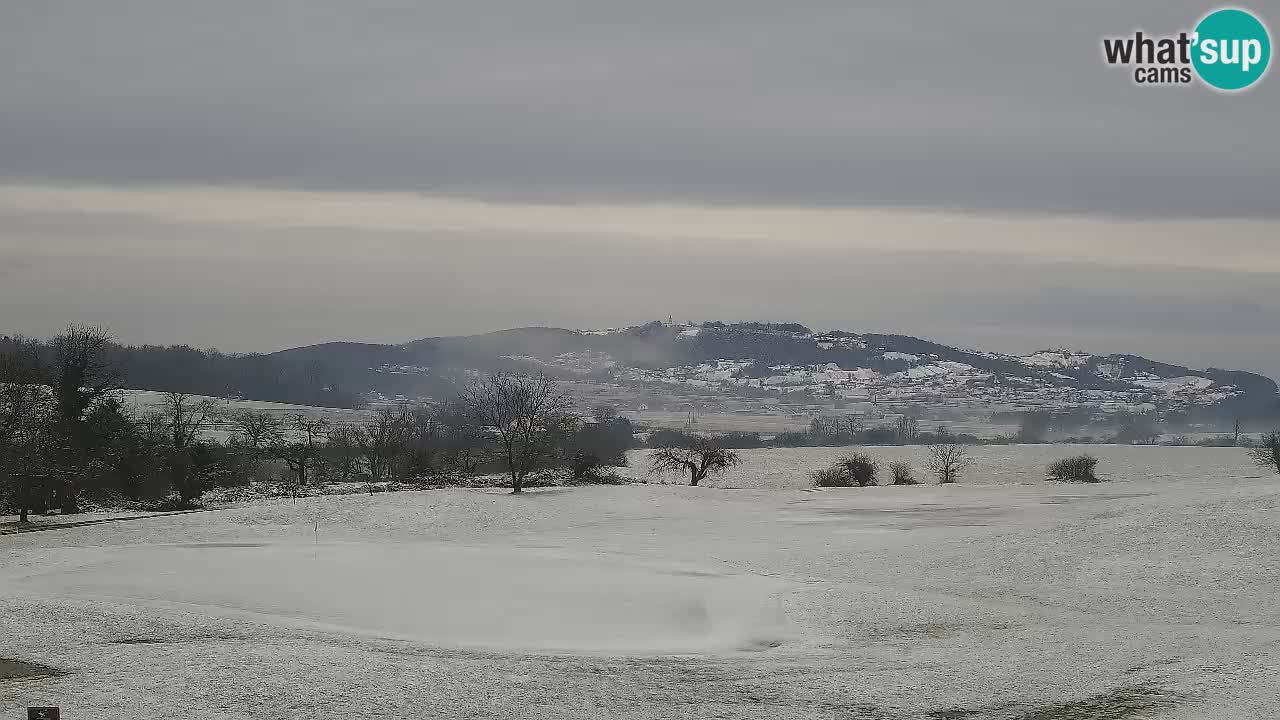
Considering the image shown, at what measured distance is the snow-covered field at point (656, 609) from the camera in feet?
63.2

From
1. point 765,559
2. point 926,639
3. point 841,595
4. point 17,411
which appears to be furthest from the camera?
point 17,411

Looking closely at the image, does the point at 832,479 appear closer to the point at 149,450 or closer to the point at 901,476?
the point at 901,476

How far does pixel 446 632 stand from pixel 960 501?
38.0 m

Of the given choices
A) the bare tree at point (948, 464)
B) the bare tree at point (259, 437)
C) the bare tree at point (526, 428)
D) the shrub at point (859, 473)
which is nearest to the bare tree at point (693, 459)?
the shrub at point (859, 473)

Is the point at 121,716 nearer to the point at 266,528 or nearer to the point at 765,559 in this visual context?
the point at 765,559

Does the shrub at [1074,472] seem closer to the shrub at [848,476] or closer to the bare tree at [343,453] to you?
the shrub at [848,476]

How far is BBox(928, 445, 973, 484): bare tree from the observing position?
83250 mm

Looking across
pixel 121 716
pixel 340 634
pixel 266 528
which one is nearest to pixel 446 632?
pixel 340 634

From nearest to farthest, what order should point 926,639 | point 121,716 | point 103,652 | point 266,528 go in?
1. point 121,716
2. point 103,652
3. point 926,639
4. point 266,528

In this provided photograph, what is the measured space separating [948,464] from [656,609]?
60763 millimetres

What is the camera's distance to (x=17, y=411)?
55406mm

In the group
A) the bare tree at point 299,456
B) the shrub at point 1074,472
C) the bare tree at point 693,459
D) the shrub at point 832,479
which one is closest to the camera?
the bare tree at point 299,456

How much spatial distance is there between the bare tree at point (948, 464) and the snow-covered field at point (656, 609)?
25.0 meters

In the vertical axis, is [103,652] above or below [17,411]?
below
